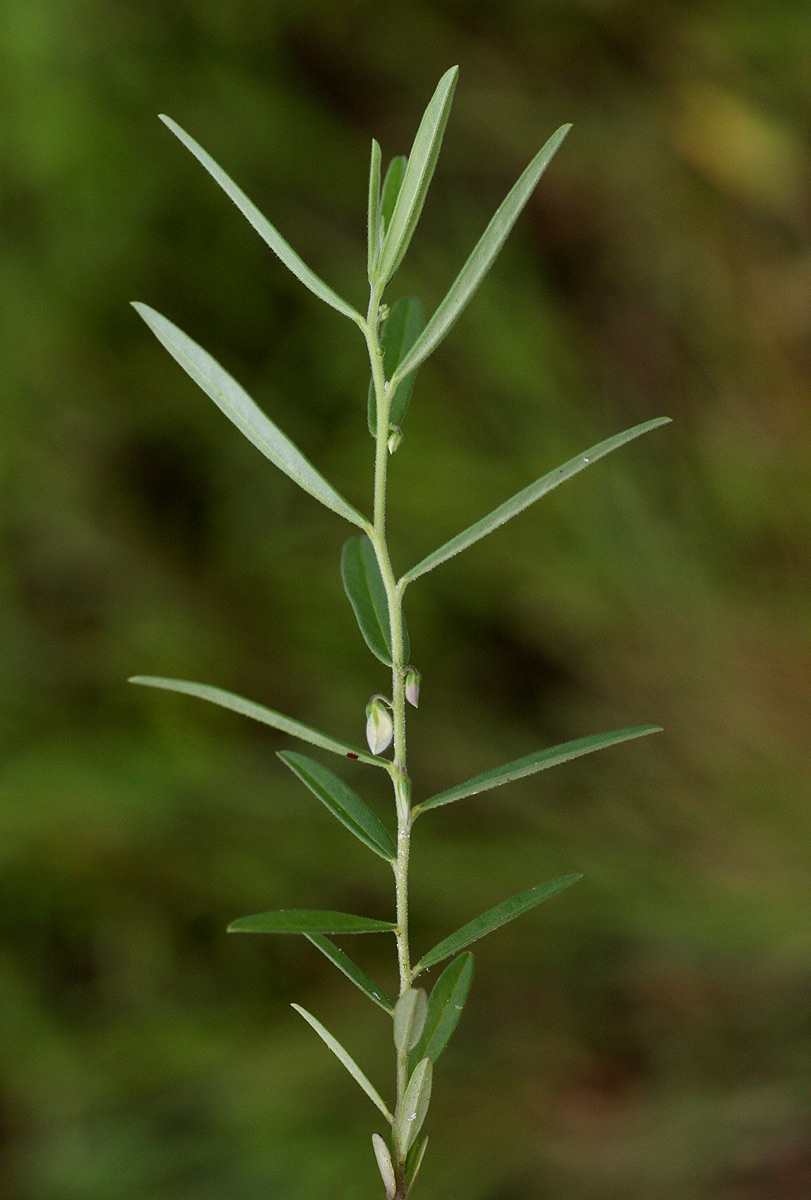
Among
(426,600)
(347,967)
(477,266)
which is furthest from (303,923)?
(426,600)

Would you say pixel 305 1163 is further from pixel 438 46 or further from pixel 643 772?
pixel 438 46

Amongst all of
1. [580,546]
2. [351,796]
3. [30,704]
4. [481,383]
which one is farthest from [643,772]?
[351,796]

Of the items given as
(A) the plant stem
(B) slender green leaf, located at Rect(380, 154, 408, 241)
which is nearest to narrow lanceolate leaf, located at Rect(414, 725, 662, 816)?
(A) the plant stem

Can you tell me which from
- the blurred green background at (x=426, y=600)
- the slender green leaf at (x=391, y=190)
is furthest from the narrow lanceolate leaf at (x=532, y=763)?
the blurred green background at (x=426, y=600)

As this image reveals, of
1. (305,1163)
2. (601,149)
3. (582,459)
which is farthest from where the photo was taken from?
(601,149)

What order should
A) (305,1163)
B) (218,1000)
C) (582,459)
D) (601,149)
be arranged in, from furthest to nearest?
(601,149)
(218,1000)
(305,1163)
(582,459)

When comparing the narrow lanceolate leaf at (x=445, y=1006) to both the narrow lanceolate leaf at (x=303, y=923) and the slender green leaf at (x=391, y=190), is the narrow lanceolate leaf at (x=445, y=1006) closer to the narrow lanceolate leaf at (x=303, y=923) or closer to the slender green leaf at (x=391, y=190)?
the narrow lanceolate leaf at (x=303, y=923)

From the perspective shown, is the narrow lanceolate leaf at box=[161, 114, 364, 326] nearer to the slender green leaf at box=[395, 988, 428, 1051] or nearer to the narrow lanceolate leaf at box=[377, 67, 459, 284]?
the narrow lanceolate leaf at box=[377, 67, 459, 284]

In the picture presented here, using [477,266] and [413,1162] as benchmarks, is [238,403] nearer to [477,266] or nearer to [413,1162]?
[477,266]
